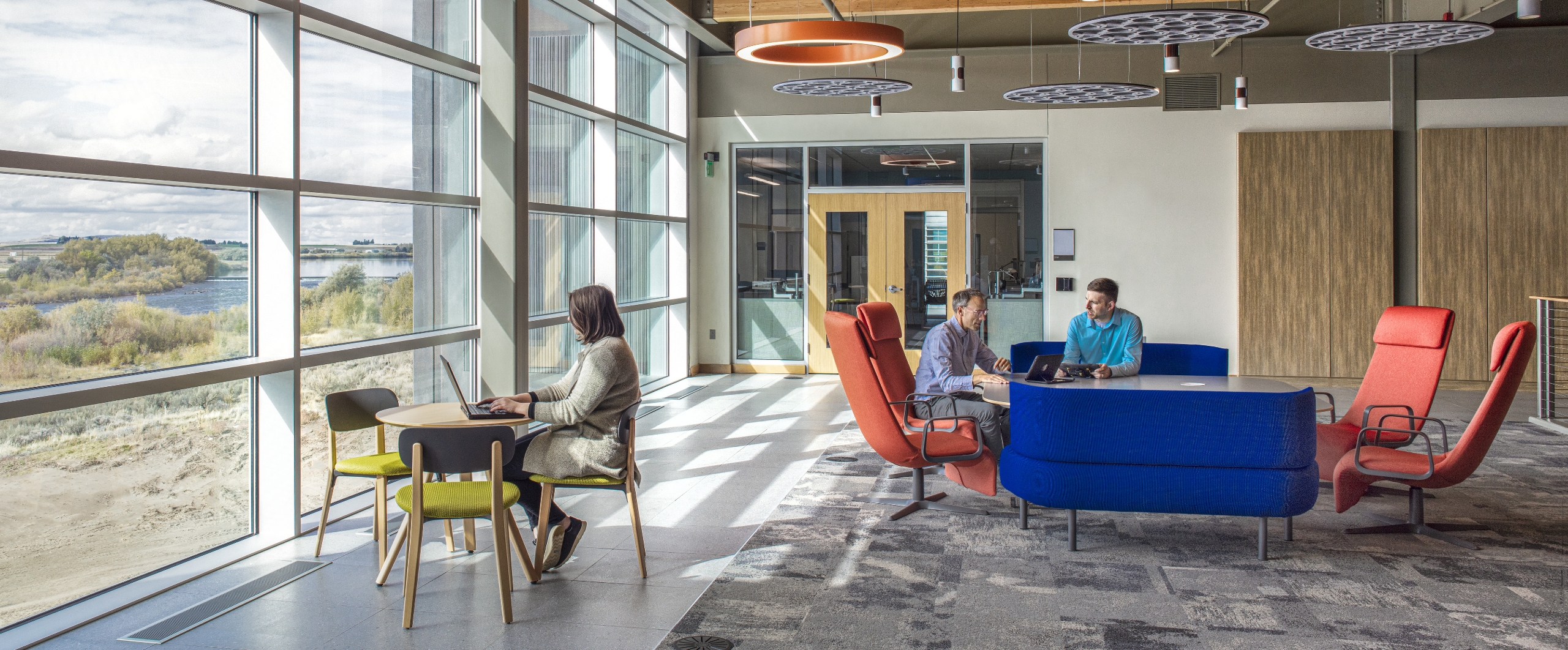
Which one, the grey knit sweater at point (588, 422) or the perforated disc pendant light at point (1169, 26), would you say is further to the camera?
the perforated disc pendant light at point (1169, 26)

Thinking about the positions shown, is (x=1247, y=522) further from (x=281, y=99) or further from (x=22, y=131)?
(x=22, y=131)

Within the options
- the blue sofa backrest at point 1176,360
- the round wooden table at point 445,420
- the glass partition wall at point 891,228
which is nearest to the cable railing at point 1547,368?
the blue sofa backrest at point 1176,360

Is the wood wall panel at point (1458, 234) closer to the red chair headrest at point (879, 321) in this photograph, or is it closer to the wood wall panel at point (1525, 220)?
the wood wall panel at point (1525, 220)

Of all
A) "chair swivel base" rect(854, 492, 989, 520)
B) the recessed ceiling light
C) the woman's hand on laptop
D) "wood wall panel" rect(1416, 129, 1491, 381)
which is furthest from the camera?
"wood wall panel" rect(1416, 129, 1491, 381)

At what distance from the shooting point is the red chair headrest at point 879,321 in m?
5.54

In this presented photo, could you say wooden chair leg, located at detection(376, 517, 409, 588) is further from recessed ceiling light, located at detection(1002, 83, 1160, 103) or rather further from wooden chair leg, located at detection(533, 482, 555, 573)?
recessed ceiling light, located at detection(1002, 83, 1160, 103)

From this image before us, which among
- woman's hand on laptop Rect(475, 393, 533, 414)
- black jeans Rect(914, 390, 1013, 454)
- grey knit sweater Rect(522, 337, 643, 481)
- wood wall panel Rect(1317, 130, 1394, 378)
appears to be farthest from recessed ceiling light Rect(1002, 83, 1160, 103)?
woman's hand on laptop Rect(475, 393, 533, 414)

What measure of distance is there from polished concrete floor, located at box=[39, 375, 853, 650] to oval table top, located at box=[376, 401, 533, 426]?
662mm

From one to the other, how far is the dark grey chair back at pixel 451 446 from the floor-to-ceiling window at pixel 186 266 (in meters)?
1.28

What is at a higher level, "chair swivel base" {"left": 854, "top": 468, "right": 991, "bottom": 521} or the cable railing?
the cable railing

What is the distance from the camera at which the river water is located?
4402mm

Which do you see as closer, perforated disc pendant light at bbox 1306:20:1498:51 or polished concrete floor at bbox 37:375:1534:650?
polished concrete floor at bbox 37:375:1534:650

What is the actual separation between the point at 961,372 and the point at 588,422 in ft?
7.58

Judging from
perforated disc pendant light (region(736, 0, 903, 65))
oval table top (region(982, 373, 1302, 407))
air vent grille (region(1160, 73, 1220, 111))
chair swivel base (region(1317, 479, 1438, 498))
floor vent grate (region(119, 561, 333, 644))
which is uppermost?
air vent grille (region(1160, 73, 1220, 111))
